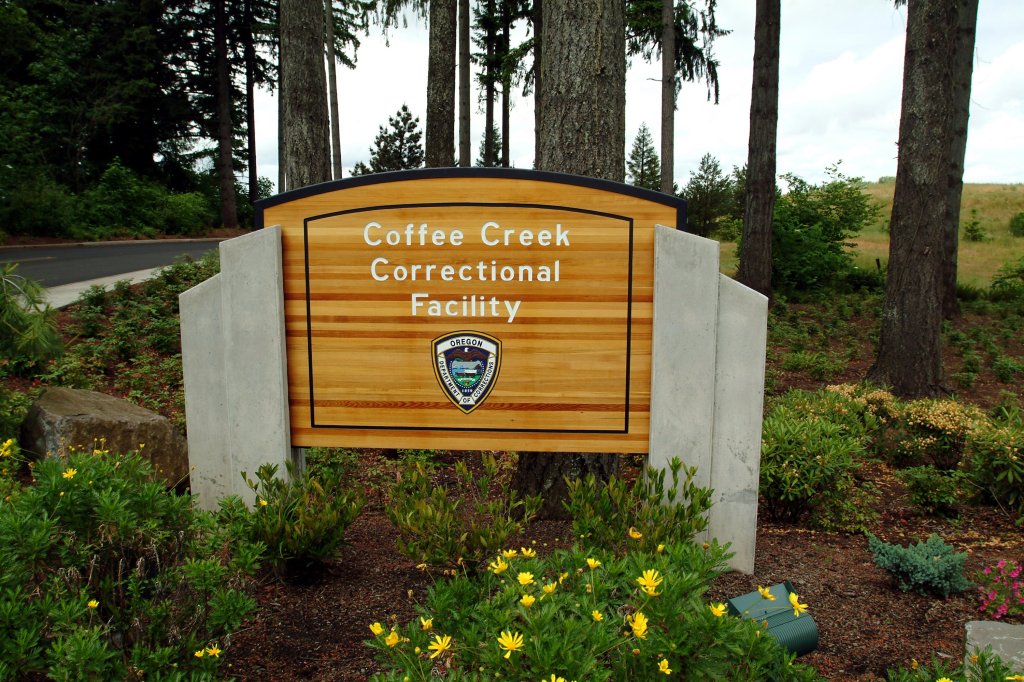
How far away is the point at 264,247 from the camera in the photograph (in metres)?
3.94

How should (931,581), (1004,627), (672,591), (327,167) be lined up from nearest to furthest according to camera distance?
(672,591)
(1004,627)
(931,581)
(327,167)

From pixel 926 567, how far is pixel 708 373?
4.72ft

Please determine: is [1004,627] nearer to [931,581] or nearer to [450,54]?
[931,581]

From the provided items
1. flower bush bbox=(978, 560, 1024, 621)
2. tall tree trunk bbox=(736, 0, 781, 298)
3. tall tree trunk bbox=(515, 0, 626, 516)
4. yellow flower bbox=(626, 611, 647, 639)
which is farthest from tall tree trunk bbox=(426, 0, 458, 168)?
yellow flower bbox=(626, 611, 647, 639)

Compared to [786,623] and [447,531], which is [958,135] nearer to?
[786,623]

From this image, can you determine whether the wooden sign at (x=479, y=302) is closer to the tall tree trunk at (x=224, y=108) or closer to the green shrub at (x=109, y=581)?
the green shrub at (x=109, y=581)

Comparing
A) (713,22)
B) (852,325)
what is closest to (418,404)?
(852,325)

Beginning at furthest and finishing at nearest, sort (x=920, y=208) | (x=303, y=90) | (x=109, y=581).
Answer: (x=303, y=90)
(x=920, y=208)
(x=109, y=581)

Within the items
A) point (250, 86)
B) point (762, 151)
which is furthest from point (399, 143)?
point (762, 151)

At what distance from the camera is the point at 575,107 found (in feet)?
15.5

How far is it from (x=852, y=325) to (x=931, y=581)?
1150 cm

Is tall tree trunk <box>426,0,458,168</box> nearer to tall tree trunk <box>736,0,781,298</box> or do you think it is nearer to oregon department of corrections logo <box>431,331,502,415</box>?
tall tree trunk <box>736,0,781,298</box>

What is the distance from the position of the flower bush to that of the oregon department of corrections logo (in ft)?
8.59

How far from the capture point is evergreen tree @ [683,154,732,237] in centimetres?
2431
